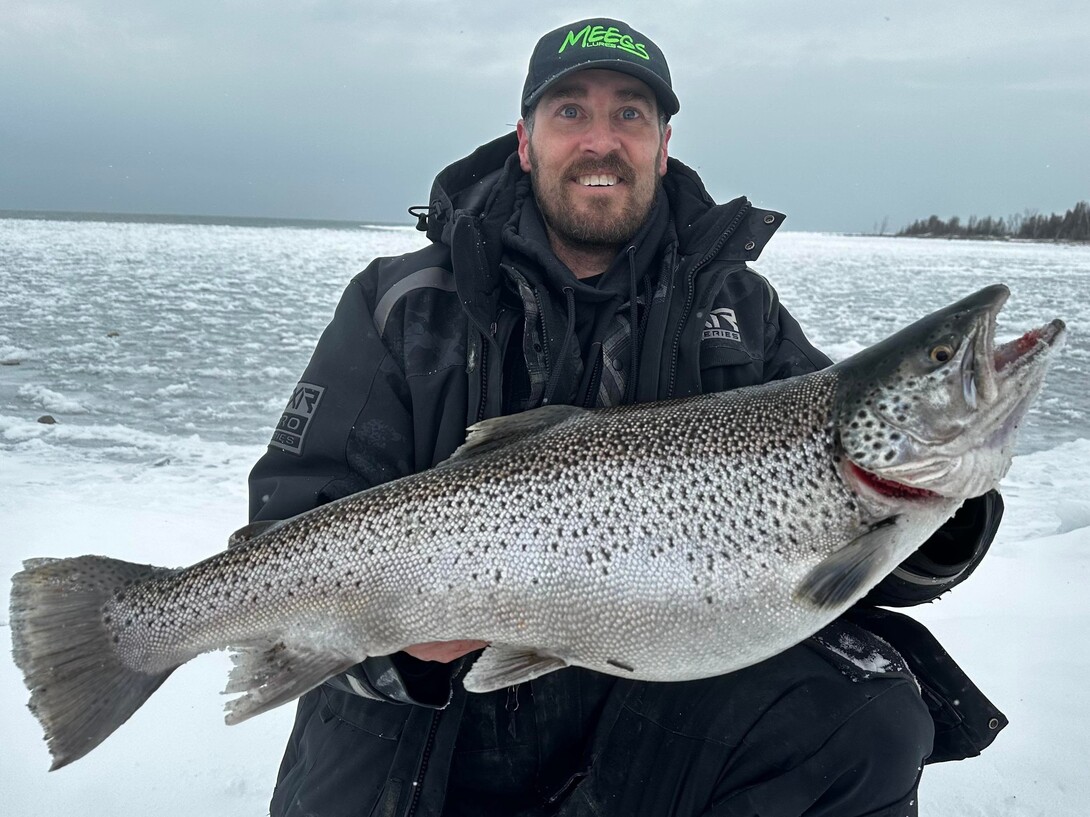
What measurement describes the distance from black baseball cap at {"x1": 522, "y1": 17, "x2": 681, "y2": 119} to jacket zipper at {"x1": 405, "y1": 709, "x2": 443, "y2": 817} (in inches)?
81.1

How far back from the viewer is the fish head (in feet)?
5.83

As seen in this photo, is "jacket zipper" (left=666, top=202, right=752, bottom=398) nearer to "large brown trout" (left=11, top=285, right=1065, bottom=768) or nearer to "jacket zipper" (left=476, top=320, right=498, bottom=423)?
"large brown trout" (left=11, top=285, right=1065, bottom=768)

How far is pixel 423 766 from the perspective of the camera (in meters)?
2.11

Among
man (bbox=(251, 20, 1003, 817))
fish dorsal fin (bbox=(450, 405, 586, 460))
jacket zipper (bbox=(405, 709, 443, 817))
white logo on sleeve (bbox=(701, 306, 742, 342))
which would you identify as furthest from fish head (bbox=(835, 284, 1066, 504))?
jacket zipper (bbox=(405, 709, 443, 817))

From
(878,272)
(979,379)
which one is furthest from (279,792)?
(878,272)

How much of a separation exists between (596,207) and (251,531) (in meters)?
1.49

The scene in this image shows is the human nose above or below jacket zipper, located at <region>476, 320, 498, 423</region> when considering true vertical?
above

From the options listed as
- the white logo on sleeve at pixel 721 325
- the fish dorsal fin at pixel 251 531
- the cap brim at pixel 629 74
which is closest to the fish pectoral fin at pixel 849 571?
the white logo on sleeve at pixel 721 325

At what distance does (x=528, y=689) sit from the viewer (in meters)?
2.28

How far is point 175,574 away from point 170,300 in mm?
11227

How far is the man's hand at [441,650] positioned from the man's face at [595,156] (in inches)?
55.4

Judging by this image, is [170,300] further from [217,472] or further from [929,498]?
[929,498]

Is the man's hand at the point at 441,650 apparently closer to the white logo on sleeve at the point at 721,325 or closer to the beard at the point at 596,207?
the white logo on sleeve at the point at 721,325

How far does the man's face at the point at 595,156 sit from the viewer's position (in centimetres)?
273
